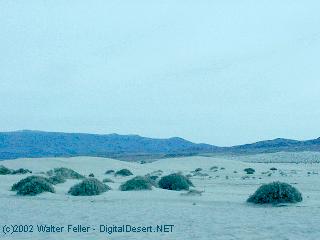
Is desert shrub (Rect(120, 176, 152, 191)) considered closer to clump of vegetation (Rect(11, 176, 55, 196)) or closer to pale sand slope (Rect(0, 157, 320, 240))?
pale sand slope (Rect(0, 157, 320, 240))

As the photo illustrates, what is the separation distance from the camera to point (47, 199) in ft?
76.3

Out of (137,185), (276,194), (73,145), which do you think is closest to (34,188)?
(137,185)

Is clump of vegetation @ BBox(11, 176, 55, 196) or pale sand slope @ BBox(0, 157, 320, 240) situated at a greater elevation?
clump of vegetation @ BBox(11, 176, 55, 196)

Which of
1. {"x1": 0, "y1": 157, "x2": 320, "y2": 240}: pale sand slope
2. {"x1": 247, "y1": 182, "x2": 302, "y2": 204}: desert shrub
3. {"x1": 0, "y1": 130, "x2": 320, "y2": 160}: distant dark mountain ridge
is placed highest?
{"x1": 0, "y1": 130, "x2": 320, "y2": 160}: distant dark mountain ridge

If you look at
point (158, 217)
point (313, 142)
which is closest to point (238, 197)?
point (158, 217)

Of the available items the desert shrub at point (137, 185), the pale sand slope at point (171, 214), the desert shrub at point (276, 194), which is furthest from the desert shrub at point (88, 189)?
the desert shrub at point (276, 194)

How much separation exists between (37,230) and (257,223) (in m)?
5.97

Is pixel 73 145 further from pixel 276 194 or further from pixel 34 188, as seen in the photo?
pixel 276 194

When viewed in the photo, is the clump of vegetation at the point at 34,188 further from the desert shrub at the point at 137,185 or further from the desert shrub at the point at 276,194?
the desert shrub at the point at 276,194

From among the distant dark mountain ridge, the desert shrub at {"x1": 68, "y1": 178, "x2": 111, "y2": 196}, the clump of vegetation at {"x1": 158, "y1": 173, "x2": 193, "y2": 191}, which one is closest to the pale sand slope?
the desert shrub at {"x1": 68, "y1": 178, "x2": 111, "y2": 196}

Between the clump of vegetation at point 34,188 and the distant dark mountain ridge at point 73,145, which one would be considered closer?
the clump of vegetation at point 34,188

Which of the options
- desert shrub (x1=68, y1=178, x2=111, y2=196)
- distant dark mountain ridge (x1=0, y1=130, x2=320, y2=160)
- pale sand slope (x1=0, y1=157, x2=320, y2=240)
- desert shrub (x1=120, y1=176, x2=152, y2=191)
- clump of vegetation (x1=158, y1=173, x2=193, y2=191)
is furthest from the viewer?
distant dark mountain ridge (x1=0, y1=130, x2=320, y2=160)

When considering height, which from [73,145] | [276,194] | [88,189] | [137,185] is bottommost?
[276,194]

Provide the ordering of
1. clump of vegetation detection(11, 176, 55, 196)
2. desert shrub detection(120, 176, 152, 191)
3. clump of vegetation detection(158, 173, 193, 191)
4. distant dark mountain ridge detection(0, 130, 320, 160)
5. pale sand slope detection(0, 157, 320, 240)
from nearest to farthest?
pale sand slope detection(0, 157, 320, 240), clump of vegetation detection(11, 176, 55, 196), desert shrub detection(120, 176, 152, 191), clump of vegetation detection(158, 173, 193, 191), distant dark mountain ridge detection(0, 130, 320, 160)
